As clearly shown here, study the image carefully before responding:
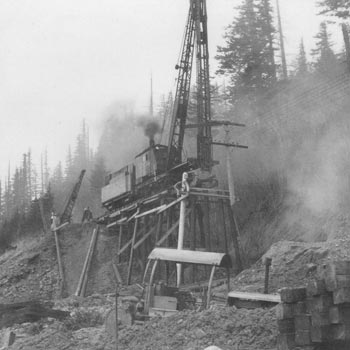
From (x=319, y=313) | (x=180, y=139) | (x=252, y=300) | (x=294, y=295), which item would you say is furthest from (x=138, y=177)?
(x=319, y=313)

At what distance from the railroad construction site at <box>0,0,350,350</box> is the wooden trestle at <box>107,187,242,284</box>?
96mm

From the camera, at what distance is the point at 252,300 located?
484 inches

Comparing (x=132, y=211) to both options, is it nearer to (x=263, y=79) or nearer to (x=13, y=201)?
(x=263, y=79)

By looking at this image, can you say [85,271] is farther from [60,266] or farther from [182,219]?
[182,219]

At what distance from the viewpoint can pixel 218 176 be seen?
32938mm

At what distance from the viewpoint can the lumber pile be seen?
8.05 meters

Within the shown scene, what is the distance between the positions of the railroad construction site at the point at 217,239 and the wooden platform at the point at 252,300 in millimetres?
25

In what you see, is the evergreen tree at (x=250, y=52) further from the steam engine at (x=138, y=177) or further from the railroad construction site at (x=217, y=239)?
the steam engine at (x=138, y=177)

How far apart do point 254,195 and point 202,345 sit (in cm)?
1872

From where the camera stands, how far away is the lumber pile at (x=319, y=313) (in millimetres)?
8055

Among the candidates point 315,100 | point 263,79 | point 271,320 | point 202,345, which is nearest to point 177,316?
point 202,345

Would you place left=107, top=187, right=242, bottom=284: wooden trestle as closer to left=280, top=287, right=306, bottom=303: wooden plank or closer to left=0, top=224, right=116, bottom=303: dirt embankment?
left=0, top=224, right=116, bottom=303: dirt embankment

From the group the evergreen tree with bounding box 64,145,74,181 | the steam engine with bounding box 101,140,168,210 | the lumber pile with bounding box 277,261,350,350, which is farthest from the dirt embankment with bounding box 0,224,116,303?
the evergreen tree with bounding box 64,145,74,181

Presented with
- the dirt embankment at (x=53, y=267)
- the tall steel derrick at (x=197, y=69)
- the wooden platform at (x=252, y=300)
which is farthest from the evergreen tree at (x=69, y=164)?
the wooden platform at (x=252, y=300)
